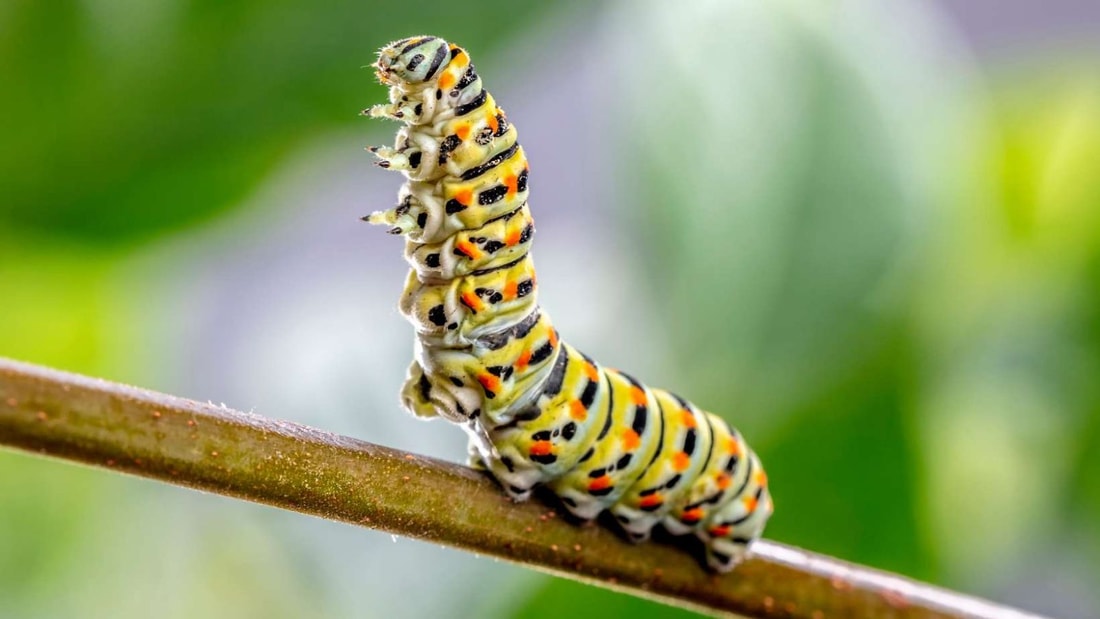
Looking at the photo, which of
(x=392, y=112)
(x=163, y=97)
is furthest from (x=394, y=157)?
(x=163, y=97)

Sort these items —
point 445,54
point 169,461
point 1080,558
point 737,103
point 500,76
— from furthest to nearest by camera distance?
point 1080,558
point 500,76
point 737,103
point 445,54
point 169,461

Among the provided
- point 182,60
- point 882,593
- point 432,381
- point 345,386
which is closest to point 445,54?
point 432,381

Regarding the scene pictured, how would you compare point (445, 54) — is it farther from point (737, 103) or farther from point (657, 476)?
point (737, 103)

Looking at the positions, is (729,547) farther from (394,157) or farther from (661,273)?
(661,273)

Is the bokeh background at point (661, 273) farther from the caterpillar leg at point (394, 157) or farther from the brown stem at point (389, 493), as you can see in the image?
the caterpillar leg at point (394, 157)

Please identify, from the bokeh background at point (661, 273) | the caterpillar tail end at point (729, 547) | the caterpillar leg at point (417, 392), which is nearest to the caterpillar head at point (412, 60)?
the caterpillar leg at point (417, 392)

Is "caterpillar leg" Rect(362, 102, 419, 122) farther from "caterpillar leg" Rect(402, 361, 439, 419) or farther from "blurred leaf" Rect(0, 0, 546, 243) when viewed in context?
"blurred leaf" Rect(0, 0, 546, 243)
